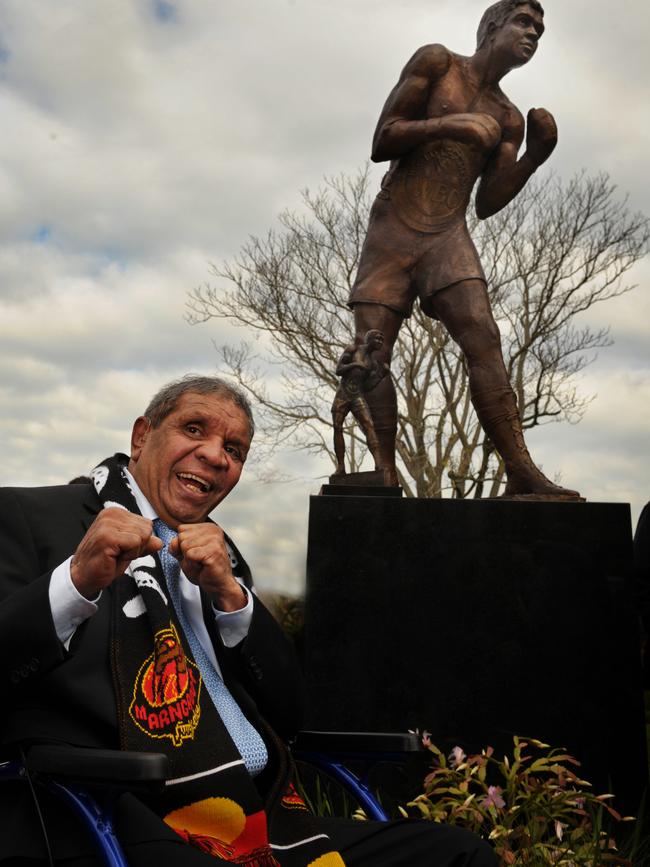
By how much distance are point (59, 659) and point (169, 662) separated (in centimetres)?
31

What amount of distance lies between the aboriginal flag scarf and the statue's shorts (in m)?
3.54

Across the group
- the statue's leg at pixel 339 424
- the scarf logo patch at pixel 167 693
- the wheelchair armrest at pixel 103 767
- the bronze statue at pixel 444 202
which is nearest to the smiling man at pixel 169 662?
the scarf logo patch at pixel 167 693

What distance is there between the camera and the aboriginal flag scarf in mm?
1932

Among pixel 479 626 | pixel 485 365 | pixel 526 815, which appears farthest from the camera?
pixel 485 365

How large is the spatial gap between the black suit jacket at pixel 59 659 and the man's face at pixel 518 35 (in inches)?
165

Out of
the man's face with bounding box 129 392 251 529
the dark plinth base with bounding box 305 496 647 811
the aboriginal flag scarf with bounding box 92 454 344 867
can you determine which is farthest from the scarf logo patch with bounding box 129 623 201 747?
the dark plinth base with bounding box 305 496 647 811

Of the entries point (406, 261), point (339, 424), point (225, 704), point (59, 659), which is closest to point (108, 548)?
point (59, 659)

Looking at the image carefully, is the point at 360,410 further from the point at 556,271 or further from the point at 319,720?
the point at 556,271

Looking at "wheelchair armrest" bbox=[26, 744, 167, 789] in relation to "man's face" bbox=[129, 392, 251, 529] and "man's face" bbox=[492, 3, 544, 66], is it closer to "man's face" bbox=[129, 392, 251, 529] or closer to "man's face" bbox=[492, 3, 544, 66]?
"man's face" bbox=[129, 392, 251, 529]

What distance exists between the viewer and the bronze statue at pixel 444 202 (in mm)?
5273

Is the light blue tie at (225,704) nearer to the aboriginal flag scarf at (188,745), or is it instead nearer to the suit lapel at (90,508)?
the aboriginal flag scarf at (188,745)

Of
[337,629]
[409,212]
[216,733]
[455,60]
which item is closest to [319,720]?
[337,629]

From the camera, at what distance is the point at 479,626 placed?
4.30 meters

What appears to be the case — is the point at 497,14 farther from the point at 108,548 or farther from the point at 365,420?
the point at 108,548
